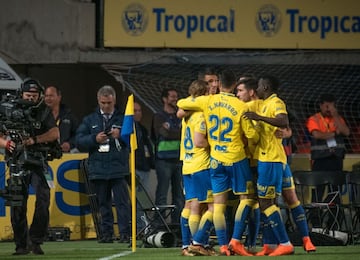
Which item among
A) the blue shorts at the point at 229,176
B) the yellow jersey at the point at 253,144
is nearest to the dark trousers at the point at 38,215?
the blue shorts at the point at 229,176

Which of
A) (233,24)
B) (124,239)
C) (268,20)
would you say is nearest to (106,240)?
(124,239)

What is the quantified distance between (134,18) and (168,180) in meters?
4.47

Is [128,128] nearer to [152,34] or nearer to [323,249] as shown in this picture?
[323,249]

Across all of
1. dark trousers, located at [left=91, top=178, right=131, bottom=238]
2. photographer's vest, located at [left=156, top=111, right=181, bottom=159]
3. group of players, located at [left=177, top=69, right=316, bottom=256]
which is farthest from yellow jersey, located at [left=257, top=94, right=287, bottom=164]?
photographer's vest, located at [left=156, top=111, right=181, bottom=159]

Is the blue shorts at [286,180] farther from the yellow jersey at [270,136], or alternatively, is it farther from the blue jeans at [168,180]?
the blue jeans at [168,180]

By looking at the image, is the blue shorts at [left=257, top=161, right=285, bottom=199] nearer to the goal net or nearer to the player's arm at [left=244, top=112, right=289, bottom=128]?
the player's arm at [left=244, top=112, right=289, bottom=128]

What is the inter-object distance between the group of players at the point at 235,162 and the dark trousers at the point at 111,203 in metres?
3.63

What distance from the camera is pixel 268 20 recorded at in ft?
82.9

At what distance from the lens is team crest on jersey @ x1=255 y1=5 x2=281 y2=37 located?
82.8 feet

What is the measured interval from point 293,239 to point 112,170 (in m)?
3.21

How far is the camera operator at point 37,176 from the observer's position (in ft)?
56.3

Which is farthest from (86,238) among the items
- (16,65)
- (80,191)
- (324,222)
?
(16,65)

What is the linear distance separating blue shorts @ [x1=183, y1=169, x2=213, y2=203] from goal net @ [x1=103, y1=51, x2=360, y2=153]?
7468 millimetres

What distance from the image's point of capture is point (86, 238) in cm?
2181
